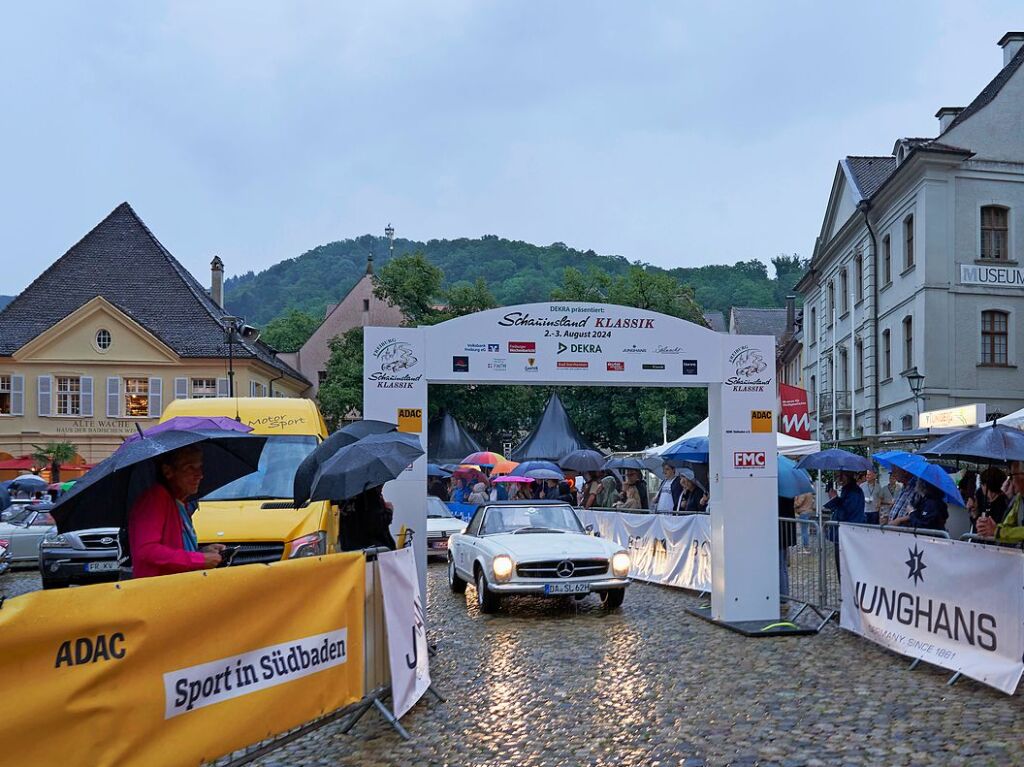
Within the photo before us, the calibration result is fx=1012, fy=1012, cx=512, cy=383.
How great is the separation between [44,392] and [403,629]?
4671 cm

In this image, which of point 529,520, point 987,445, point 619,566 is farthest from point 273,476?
point 987,445

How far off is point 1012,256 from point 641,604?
988 inches

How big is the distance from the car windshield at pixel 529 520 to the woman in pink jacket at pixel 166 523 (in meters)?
8.32

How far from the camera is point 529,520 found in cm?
1481

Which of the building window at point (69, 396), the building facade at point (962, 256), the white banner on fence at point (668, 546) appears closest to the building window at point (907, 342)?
the building facade at point (962, 256)

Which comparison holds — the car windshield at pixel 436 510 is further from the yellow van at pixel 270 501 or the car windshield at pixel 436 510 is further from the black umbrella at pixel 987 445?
the black umbrella at pixel 987 445

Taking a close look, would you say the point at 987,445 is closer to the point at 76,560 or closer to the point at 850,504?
the point at 850,504

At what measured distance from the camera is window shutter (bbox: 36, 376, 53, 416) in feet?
160

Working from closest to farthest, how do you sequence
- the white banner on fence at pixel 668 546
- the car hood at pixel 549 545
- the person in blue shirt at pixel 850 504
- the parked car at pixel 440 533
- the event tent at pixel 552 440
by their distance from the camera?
the car hood at pixel 549 545 < the person in blue shirt at pixel 850 504 < the white banner on fence at pixel 668 546 < the parked car at pixel 440 533 < the event tent at pixel 552 440

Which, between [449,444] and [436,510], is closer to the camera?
[436,510]

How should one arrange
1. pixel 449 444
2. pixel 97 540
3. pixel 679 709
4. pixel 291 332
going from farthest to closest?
pixel 291 332 → pixel 449 444 → pixel 97 540 → pixel 679 709

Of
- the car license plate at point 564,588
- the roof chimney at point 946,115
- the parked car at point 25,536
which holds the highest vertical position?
the roof chimney at point 946,115

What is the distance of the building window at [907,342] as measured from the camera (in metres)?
34.5

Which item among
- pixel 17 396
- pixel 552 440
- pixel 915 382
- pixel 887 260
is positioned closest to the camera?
pixel 915 382
